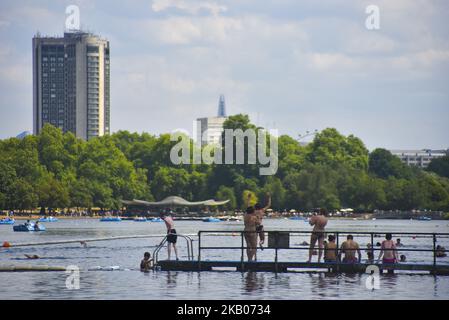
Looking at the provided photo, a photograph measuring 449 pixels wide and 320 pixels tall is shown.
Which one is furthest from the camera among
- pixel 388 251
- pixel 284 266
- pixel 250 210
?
pixel 284 266

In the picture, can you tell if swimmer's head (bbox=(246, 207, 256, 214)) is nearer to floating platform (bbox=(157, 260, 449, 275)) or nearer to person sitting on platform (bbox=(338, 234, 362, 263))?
floating platform (bbox=(157, 260, 449, 275))

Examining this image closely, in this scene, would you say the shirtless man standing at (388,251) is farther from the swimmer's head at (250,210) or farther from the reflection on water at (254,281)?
the swimmer's head at (250,210)

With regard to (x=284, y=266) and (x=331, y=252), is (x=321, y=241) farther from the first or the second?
(x=284, y=266)

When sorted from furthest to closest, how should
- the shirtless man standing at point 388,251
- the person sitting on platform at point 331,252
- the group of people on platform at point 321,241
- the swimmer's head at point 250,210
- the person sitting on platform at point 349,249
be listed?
the person sitting on platform at point 331,252
the person sitting on platform at point 349,249
the shirtless man standing at point 388,251
the group of people on platform at point 321,241
the swimmer's head at point 250,210

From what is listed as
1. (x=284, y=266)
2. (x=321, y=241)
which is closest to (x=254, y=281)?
(x=284, y=266)

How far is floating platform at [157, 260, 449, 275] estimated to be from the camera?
52.8m

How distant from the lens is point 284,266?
53.9 metres

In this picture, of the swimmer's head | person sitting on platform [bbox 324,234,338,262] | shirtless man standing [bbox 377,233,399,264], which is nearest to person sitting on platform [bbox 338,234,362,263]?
person sitting on platform [bbox 324,234,338,262]

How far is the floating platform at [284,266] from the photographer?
52750mm

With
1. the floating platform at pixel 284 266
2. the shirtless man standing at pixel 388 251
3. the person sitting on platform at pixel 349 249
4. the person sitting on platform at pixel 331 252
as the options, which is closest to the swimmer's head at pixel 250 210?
the floating platform at pixel 284 266

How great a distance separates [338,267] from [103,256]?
23.4 m

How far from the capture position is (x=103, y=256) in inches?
2862

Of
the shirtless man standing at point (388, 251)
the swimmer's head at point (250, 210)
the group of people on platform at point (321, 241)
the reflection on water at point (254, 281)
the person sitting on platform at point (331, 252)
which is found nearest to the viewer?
the reflection on water at point (254, 281)
